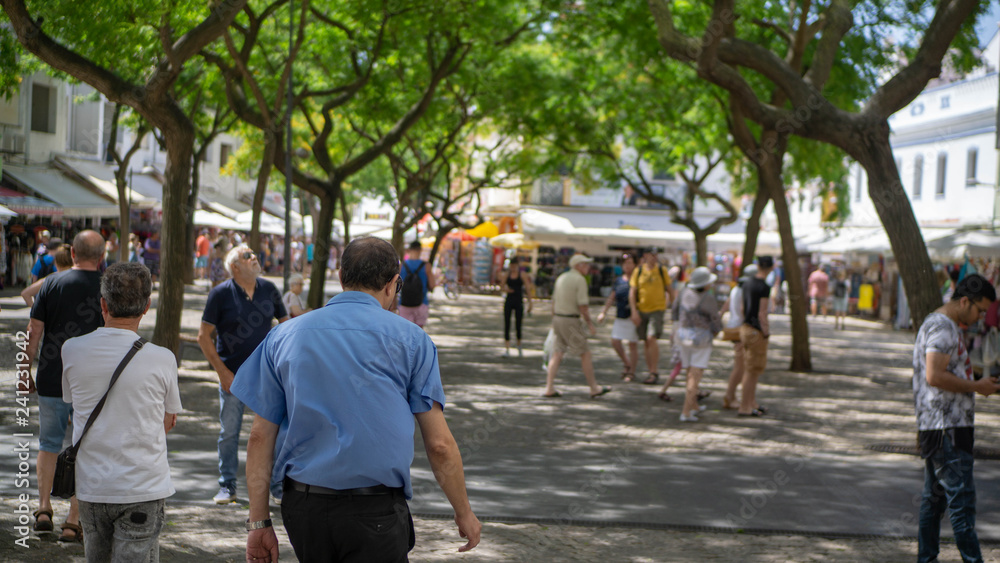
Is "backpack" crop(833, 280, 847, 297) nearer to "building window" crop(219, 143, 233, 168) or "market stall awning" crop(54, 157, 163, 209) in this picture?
"market stall awning" crop(54, 157, 163, 209)

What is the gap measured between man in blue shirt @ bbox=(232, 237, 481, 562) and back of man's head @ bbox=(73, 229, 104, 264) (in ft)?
10.0

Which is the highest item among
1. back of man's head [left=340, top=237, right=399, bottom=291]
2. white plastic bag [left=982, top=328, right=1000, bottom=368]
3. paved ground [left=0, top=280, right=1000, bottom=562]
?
back of man's head [left=340, top=237, right=399, bottom=291]

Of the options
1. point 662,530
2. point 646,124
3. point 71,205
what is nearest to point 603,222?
point 646,124

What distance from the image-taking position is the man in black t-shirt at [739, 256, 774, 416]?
1124 cm

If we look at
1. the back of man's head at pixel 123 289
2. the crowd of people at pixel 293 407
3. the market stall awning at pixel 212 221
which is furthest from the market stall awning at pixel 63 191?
the back of man's head at pixel 123 289

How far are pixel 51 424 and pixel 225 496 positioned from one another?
1427 mm

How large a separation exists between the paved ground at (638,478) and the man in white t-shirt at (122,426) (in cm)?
163

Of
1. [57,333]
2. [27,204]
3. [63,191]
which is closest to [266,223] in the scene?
[63,191]

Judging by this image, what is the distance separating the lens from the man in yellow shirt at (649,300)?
1413 cm

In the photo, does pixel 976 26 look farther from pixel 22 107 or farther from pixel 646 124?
pixel 22 107

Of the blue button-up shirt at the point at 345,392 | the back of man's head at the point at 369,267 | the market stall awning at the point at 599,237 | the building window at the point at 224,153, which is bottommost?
the blue button-up shirt at the point at 345,392

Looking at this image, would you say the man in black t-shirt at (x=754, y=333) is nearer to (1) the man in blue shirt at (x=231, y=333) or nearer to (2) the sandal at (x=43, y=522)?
(1) the man in blue shirt at (x=231, y=333)

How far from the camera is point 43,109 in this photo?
31.4 m

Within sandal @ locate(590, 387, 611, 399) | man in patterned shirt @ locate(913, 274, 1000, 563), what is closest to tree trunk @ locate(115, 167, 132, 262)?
sandal @ locate(590, 387, 611, 399)
